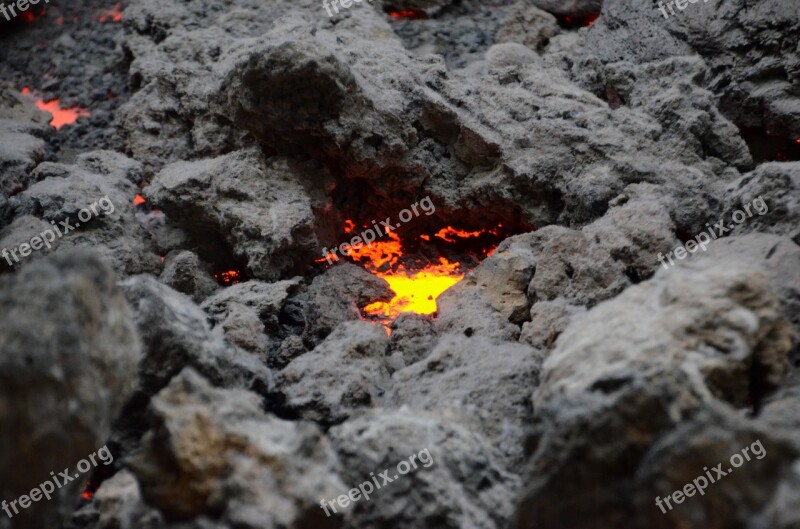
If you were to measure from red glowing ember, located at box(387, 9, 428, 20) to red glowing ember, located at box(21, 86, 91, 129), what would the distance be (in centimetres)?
309

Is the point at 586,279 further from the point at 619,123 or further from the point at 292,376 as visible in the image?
the point at 292,376

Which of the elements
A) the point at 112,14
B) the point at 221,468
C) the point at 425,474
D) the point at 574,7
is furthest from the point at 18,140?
the point at 574,7

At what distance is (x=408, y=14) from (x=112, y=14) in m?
3.13

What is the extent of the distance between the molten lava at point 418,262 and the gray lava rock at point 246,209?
484 millimetres

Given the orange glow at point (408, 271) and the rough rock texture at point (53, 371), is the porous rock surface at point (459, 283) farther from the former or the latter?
the orange glow at point (408, 271)

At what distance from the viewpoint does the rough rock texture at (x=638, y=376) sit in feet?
8.46

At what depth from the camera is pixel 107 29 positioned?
23.7 ft

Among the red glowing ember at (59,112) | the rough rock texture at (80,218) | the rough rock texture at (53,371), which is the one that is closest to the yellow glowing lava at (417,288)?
the rough rock texture at (80,218)

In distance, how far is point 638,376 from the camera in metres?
2.65

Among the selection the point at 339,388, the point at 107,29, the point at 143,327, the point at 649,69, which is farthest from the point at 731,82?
the point at 107,29

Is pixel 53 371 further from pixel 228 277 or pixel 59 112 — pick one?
pixel 59 112

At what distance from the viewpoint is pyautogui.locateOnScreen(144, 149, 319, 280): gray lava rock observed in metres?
4.68

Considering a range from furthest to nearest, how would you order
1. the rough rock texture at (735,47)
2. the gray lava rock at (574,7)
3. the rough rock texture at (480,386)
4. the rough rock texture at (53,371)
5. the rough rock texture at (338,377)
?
1. the gray lava rock at (574,7)
2. the rough rock texture at (735,47)
3. the rough rock texture at (338,377)
4. the rough rock texture at (480,386)
5. the rough rock texture at (53,371)

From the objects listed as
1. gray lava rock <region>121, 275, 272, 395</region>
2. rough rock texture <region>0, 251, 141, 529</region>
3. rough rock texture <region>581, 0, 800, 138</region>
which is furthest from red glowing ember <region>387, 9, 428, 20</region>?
rough rock texture <region>0, 251, 141, 529</region>
